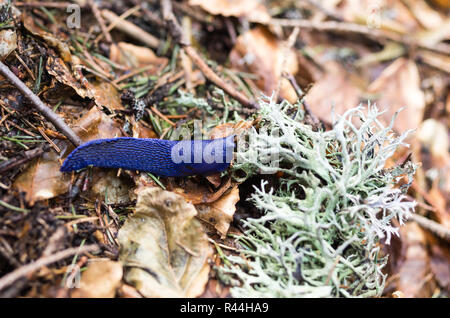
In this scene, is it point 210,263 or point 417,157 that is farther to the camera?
point 417,157

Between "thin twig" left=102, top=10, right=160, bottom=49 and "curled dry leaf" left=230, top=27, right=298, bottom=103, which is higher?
"thin twig" left=102, top=10, right=160, bottom=49

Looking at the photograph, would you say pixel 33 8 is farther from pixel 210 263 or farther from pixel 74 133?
pixel 210 263

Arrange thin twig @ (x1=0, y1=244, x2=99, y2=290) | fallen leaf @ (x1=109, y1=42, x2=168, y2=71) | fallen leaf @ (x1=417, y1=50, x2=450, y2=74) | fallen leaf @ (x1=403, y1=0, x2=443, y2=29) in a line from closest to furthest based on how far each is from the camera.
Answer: thin twig @ (x1=0, y1=244, x2=99, y2=290) < fallen leaf @ (x1=109, y1=42, x2=168, y2=71) < fallen leaf @ (x1=417, y1=50, x2=450, y2=74) < fallen leaf @ (x1=403, y1=0, x2=443, y2=29)

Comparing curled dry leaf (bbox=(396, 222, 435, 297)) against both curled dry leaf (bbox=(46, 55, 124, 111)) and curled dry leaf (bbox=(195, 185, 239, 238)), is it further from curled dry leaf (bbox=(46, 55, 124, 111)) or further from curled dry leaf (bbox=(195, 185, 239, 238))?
curled dry leaf (bbox=(46, 55, 124, 111))

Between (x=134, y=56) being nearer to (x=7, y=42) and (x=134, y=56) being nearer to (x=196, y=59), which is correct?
(x=196, y=59)

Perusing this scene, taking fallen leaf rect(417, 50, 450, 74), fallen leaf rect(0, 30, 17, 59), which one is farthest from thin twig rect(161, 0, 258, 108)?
fallen leaf rect(417, 50, 450, 74)

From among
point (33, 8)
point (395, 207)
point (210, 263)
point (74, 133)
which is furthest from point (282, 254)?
point (33, 8)
